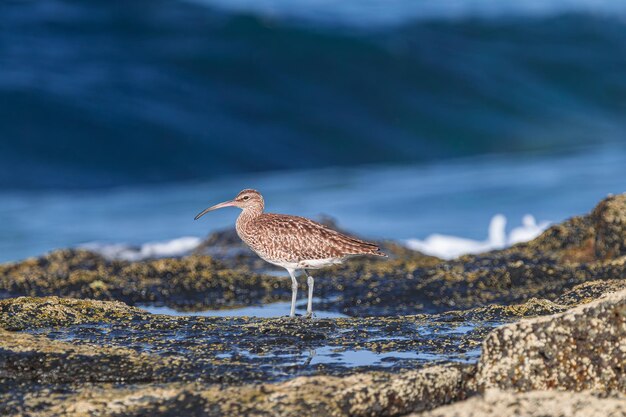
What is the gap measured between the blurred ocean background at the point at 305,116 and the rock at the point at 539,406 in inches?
450

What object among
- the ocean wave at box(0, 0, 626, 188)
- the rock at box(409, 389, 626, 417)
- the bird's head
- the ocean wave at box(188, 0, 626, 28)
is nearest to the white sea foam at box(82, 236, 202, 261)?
the bird's head

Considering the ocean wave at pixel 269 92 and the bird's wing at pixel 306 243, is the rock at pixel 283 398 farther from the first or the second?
the ocean wave at pixel 269 92

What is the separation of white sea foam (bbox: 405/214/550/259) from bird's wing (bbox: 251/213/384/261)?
646 cm

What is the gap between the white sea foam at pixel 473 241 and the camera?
14.3 meters

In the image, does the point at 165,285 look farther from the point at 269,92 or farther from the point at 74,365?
the point at 269,92

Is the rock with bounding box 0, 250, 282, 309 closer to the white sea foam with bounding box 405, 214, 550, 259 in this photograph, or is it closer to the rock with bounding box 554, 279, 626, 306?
the rock with bounding box 554, 279, 626, 306

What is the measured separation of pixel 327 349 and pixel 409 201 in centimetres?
1465

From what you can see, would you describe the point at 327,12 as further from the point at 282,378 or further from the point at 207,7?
the point at 282,378

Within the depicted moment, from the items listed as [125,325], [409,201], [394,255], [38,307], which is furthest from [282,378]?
[409,201]

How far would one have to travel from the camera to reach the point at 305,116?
88.6 feet

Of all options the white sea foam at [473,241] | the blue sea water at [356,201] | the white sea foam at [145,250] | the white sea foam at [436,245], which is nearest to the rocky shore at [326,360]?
the white sea foam at [145,250]

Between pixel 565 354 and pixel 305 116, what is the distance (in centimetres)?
2293

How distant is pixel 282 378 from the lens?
4539 millimetres

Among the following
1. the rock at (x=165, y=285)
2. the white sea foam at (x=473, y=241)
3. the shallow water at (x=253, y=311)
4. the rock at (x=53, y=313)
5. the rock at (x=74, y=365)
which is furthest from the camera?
the white sea foam at (x=473, y=241)
